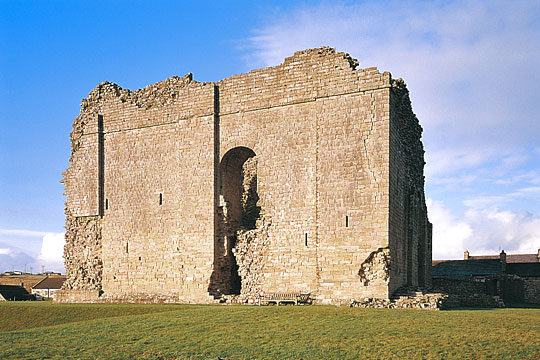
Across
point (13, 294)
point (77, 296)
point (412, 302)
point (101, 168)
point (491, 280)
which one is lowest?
point (13, 294)

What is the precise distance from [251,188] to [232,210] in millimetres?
1302

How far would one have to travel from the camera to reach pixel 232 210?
20203mm

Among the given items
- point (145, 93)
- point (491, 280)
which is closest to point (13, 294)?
point (145, 93)

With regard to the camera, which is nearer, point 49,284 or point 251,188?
point 251,188

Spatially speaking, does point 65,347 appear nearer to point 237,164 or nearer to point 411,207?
point 237,164

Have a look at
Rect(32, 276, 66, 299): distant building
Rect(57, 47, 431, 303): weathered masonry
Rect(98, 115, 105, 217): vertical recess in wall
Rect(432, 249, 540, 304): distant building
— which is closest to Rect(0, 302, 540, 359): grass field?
Rect(57, 47, 431, 303): weathered masonry

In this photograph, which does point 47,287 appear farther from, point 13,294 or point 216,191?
point 216,191

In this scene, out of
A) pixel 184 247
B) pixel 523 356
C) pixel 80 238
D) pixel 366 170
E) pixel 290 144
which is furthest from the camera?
pixel 80 238

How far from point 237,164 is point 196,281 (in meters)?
4.77

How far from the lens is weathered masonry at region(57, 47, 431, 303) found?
1716cm

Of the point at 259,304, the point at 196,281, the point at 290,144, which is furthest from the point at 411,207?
the point at 196,281

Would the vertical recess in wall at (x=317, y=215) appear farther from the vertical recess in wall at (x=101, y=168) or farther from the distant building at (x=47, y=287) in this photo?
the distant building at (x=47, y=287)

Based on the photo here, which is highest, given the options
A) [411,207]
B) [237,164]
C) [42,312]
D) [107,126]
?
[107,126]

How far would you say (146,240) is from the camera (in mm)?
21000
